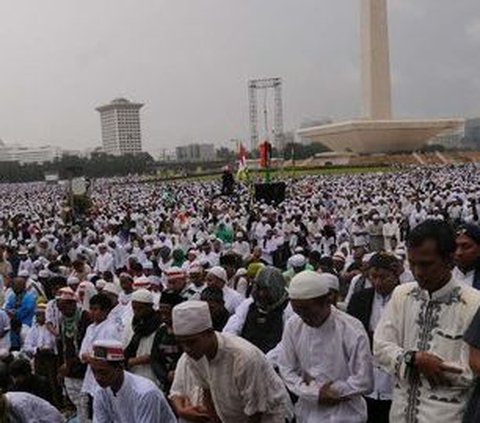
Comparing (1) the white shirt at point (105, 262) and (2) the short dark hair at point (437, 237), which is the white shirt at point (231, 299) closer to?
(2) the short dark hair at point (437, 237)

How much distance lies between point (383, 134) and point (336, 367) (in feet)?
200

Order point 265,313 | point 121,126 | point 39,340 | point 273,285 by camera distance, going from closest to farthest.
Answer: point 273,285, point 265,313, point 39,340, point 121,126

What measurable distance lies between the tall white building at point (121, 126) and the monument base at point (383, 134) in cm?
9556

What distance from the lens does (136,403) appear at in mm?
3348

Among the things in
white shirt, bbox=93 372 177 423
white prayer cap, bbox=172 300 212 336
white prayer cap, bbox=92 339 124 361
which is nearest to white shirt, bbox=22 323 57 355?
white shirt, bbox=93 372 177 423

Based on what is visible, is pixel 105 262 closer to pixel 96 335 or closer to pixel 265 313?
pixel 96 335

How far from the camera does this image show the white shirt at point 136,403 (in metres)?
3.34

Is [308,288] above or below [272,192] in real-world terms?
above

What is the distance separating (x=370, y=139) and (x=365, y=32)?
8.88 metres

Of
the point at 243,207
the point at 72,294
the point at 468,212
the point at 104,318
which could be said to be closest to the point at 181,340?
the point at 104,318

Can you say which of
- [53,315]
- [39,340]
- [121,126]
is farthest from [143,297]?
[121,126]

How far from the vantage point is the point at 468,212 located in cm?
1655

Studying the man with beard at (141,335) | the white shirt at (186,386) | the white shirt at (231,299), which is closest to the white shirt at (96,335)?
the man with beard at (141,335)

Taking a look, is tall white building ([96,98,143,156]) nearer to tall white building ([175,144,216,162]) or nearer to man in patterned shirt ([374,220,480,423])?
tall white building ([175,144,216,162])
